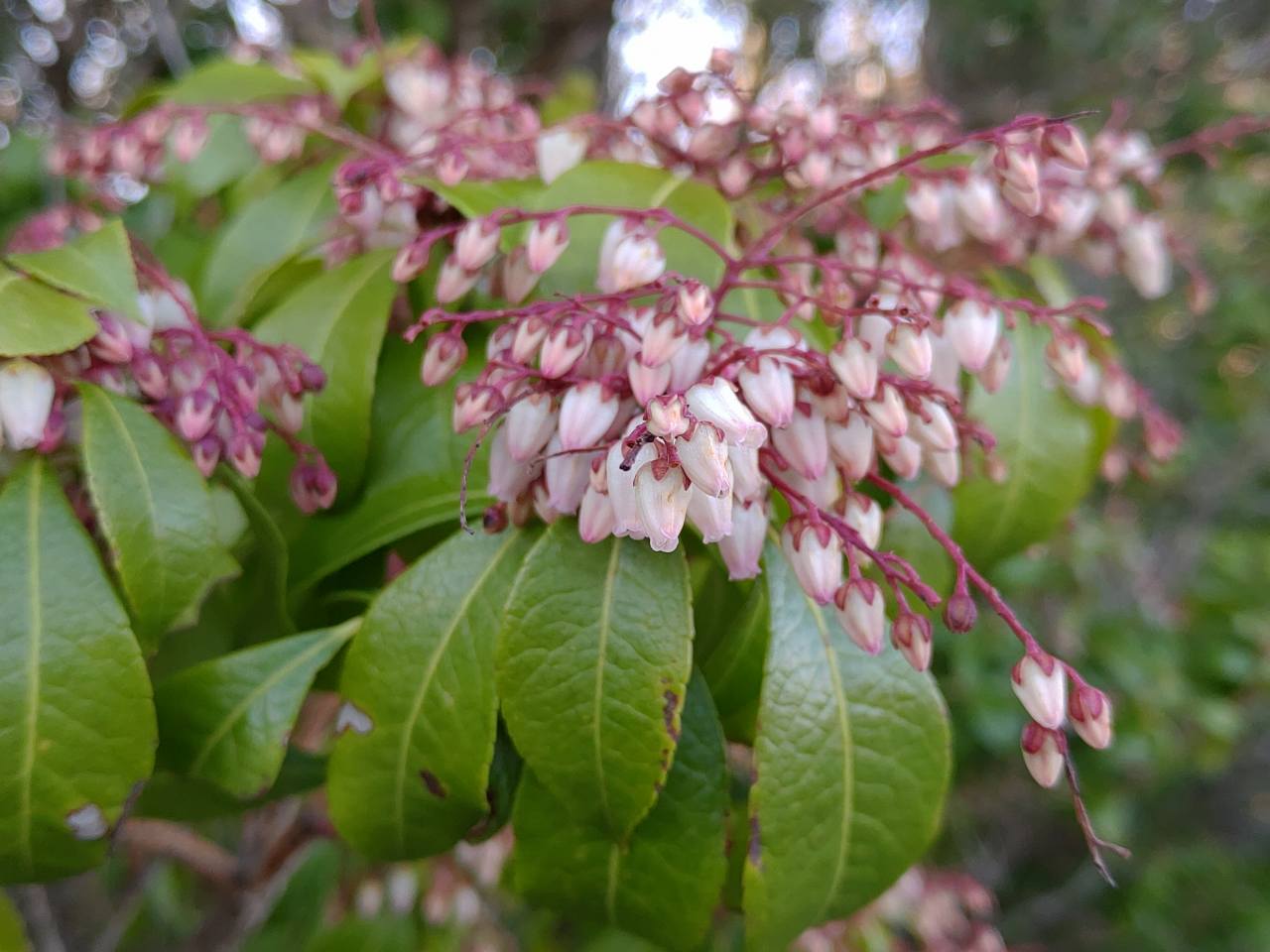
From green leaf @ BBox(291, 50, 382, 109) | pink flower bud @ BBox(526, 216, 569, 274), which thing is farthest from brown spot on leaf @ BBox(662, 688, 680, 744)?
green leaf @ BBox(291, 50, 382, 109)

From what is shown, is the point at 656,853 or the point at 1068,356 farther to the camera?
the point at 1068,356

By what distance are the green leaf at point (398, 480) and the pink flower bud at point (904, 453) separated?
0.28 meters

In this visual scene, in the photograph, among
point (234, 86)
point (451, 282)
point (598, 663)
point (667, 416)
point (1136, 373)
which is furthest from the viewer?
point (1136, 373)

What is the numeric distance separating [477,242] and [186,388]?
238 millimetres

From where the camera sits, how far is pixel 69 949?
1768 mm

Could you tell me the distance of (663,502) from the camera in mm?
521

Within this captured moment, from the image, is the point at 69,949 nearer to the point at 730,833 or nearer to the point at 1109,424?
the point at 730,833

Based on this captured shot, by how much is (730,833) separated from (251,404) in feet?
1.63

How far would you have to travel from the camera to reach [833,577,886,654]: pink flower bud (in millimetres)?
594

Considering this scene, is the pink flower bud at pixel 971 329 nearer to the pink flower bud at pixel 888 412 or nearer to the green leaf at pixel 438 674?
the pink flower bud at pixel 888 412

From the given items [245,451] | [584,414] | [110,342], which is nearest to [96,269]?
[110,342]

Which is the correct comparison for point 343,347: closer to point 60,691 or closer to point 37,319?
point 37,319

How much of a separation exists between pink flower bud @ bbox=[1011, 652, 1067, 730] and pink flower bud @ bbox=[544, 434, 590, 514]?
0.30 metres

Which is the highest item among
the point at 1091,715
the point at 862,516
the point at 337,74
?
the point at 337,74
